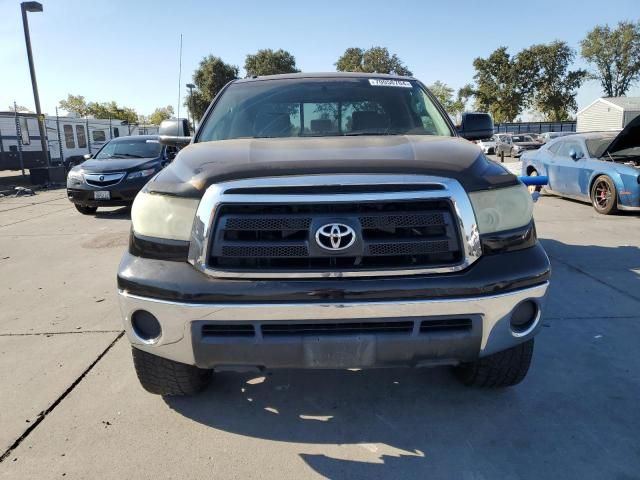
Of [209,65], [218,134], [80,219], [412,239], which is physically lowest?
[80,219]

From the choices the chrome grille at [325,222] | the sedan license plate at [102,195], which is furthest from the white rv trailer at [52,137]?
the chrome grille at [325,222]

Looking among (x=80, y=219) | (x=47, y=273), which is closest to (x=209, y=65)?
(x=80, y=219)

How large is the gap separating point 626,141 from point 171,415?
9189 millimetres

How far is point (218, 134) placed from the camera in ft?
11.1

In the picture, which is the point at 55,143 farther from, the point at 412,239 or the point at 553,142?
the point at 412,239

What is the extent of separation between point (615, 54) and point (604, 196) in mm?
67410

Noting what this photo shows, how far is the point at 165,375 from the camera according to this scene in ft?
8.64

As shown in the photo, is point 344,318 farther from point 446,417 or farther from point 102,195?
point 102,195

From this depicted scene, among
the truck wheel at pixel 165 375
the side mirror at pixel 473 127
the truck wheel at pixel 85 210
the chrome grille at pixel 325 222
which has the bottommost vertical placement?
the truck wheel at pixel 85 210

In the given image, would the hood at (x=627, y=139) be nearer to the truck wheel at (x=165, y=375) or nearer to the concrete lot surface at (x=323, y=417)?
the concrete lot surface at (x=323, y=417)

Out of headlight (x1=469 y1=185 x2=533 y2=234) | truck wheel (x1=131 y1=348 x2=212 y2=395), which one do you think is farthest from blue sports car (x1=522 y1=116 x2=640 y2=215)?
truck wheel (x1=131 y1=348 x2=212 y2=395)

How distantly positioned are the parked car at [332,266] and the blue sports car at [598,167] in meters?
7.37

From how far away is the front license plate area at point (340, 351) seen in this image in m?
2.14

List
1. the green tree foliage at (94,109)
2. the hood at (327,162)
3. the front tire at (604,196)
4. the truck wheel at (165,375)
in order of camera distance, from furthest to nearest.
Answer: the green tree foliage at (94,109) → the front tire at (604,196) → the truck wheel at (165,375) → the hood at (327,162)
